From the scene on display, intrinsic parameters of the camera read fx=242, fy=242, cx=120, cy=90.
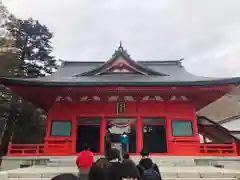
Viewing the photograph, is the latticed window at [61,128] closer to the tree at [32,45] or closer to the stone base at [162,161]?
the stone base at [162,161]

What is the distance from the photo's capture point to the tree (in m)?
22.3

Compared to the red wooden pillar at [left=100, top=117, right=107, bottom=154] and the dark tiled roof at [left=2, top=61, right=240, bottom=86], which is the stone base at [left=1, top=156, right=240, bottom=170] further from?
the dark tiled roof at [left=2, top=61, right=240, bottom=86]

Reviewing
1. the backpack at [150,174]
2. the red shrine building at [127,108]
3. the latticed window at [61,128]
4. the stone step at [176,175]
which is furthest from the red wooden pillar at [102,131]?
the backpack at [150,174]

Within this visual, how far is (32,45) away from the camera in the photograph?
76.6 feet

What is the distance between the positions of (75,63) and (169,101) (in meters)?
9.97

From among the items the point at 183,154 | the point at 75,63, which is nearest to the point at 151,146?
the point at 183,154

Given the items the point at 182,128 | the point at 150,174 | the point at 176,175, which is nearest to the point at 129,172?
the point at 150,174

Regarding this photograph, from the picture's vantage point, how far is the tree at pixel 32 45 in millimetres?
22328

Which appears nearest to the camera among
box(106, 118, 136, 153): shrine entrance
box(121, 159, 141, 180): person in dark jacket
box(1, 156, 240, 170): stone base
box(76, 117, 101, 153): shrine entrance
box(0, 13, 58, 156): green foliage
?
box(121, 159, 141, 180): person in dark jacket

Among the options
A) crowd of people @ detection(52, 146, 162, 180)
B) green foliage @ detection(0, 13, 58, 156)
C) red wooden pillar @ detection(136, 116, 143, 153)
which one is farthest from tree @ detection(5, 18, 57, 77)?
crowd of people @ detection(52, 146, 162, 180)

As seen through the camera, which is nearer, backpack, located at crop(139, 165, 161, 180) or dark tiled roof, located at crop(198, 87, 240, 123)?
backpack, located at crop(139, 165, 161, 180)

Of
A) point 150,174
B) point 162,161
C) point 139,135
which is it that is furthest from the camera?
point 139,135

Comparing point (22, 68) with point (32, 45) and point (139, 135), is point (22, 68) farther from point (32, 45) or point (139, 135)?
point (139, 135)

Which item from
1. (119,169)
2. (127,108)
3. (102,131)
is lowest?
(119,169)
